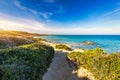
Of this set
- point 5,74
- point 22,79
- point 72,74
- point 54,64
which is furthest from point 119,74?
point 54,64

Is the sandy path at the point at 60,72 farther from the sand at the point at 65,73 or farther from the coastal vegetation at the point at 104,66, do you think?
the coastal vegetation at the point at 104,66

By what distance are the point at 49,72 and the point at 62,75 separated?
0.97 meters

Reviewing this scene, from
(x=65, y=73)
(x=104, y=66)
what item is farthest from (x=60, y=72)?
(x=104, y=66)

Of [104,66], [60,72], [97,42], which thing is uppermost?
[104,66]

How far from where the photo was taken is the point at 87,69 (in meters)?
10.7

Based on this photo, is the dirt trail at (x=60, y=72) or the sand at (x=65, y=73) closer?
the sand at (x=65, y=73)

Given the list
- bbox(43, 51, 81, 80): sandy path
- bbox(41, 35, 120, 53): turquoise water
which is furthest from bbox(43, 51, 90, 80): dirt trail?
bbox(41, 35, 120, 53): turquoise water

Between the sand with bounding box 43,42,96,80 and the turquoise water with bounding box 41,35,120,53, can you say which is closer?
the sand with bounding box 43,42,96,80

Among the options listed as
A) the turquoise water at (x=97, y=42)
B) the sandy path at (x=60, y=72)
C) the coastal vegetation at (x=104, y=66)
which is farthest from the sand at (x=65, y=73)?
the turquoise water at (x=97, y=42)

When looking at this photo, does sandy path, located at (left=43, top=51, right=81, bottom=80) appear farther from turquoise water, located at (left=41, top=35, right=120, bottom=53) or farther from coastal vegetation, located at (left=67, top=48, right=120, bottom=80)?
turquoise water, located at (left=41, top=35, right=120, bottom=53)

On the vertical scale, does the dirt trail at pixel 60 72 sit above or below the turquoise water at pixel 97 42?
above

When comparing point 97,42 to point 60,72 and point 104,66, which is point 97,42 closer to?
point 60,72

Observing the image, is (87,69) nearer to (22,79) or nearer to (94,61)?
(94,61)

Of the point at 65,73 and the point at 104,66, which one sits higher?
the point at 104,66
